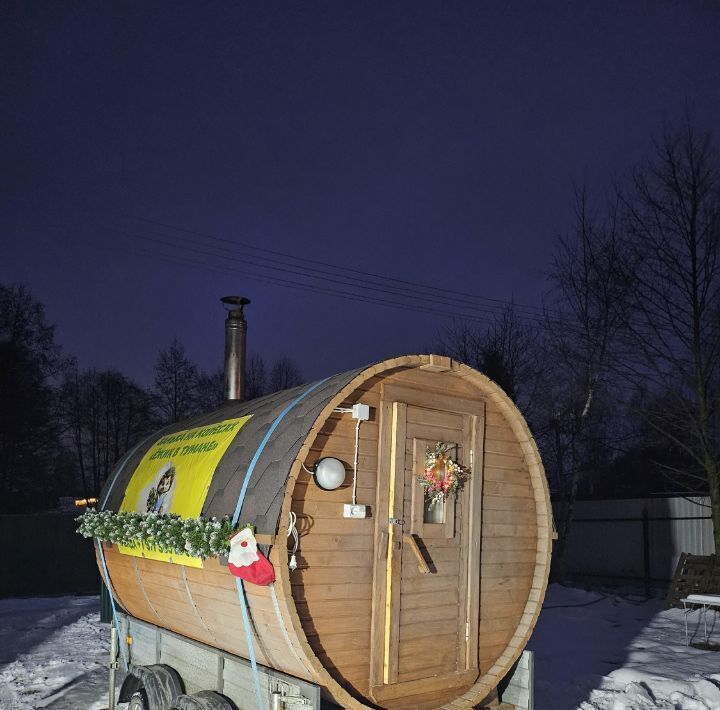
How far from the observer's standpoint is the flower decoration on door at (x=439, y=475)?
5180 mm

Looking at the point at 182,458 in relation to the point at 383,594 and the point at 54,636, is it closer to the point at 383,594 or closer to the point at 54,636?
the point at 383,594

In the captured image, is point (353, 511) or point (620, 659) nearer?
point (353, 511)

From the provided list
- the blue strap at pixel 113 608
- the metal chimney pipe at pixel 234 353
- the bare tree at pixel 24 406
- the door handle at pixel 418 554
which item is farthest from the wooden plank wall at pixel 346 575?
the bare tree at pixel 24 406

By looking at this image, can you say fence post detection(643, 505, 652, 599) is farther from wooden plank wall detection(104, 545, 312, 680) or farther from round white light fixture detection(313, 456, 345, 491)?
round white light fixture detection(313, 456, 345, 491)

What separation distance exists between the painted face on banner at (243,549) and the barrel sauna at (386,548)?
0.22 ft

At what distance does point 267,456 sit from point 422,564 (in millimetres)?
1295

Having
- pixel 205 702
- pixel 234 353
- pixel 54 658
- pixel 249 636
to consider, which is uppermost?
pixel 234 353

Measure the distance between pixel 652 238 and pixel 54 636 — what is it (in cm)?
1201

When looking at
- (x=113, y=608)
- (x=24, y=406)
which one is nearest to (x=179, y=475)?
(x=113, y=608)

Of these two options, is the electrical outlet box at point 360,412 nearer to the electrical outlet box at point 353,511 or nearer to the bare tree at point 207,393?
the electrical outlet box at point 353,511

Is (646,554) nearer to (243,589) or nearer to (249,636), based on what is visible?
(249,636)

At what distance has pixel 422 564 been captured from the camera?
499 cm

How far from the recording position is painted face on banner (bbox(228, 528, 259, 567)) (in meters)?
4.19

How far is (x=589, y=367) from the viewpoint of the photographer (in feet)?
55.0
